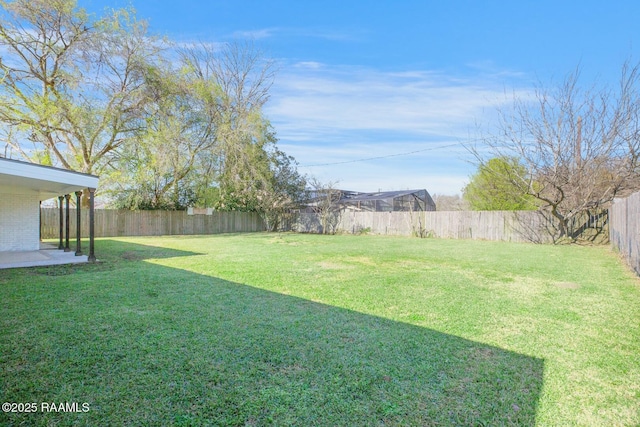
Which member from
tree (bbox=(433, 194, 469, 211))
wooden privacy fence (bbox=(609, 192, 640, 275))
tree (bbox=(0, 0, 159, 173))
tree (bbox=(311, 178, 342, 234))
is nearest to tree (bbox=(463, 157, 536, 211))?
wooden privacy fence (bbox=(609, 192, 640, 275))

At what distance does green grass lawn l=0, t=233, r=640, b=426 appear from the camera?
6.43 feet

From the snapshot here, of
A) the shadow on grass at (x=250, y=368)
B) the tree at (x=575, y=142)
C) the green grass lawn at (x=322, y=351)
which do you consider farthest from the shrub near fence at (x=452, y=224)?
the shadow on grass at (x=250, y=368)

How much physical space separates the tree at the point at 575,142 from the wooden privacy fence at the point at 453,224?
1.64 feet

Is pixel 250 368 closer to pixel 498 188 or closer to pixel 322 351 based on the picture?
pixel 322 351

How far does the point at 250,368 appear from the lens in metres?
2.46

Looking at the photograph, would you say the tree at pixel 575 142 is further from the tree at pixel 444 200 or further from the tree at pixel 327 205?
the tree at pixel 444 200

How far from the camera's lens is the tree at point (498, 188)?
13.3 m

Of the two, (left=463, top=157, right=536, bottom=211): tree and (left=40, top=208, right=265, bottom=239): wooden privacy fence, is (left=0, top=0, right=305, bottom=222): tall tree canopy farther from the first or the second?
(left=463, top=157, right=536, bottom=211): tree

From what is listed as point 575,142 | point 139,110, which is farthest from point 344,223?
point 139,110

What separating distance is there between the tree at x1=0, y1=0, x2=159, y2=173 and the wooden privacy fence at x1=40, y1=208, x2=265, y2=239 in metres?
2.32

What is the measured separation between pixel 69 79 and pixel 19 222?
733cm

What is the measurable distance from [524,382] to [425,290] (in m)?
2.68

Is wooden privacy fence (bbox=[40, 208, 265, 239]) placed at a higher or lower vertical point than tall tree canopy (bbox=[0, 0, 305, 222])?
Answer: lower

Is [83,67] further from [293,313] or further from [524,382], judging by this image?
[524,382]
